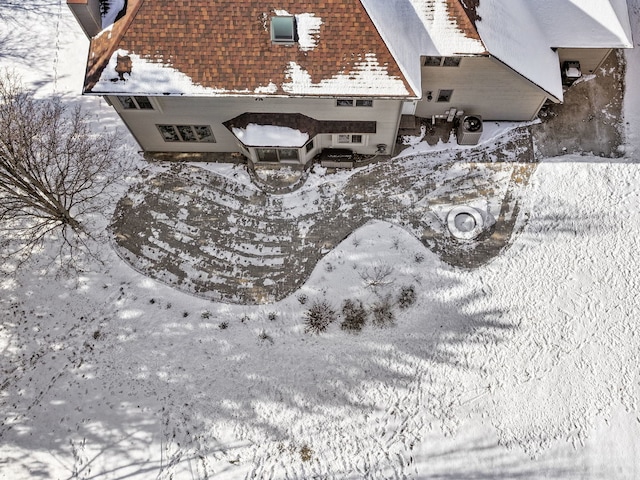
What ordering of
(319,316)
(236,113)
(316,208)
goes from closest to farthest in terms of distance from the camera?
(319,316) < (236,113) < (316,208)

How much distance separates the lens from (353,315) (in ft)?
82.3

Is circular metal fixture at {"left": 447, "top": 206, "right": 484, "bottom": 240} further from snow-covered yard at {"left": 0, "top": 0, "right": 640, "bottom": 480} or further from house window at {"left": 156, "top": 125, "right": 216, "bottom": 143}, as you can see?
house window at {"left": 156, "top": 125, "right": 216, "bottom": 143}

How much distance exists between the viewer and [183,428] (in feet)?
76.5

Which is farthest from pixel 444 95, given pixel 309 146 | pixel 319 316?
pixel 319 316

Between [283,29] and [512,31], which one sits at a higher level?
[283,29]

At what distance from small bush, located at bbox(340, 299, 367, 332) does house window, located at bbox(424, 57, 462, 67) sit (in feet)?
43.4

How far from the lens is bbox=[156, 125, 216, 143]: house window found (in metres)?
27.0

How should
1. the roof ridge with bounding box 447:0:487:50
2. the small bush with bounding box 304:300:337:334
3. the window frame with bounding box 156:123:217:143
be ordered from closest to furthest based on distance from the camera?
the roof ridge with bounding box 447:0:487:50, the small bush with bounding box 304:300:337:334, the window frame with bounding box 156:123:217:143

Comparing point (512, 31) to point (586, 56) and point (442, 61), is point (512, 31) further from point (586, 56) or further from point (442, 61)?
point (586, 56)

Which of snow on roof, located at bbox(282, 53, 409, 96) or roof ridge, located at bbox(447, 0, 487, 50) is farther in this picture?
roof ridge, located at bbox(447, 0, 487, 50)

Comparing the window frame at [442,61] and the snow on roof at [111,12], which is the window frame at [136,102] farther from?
the window frame at [442,61]

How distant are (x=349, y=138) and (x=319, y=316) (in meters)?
10.5

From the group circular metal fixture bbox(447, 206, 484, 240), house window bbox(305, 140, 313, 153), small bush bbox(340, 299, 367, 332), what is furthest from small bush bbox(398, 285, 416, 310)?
house window bbox(305, 140, 313, 153)

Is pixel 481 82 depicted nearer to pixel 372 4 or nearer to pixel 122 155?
pixel 372 4
